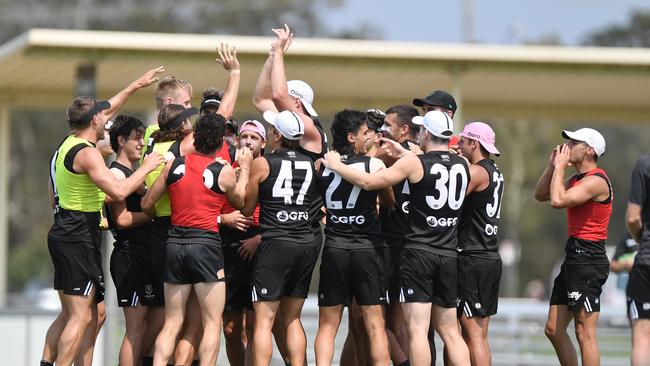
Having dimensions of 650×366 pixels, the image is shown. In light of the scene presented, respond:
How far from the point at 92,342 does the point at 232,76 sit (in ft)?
9.49

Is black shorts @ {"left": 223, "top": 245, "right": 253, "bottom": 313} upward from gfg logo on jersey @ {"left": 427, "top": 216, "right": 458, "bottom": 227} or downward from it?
downward

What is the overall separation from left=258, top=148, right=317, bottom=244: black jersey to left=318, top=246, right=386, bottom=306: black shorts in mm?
308

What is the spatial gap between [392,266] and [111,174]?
2887 mm

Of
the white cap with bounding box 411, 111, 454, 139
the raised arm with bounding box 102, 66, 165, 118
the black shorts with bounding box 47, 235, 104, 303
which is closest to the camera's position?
the white cap with bounding box 411, 111, 454, 139

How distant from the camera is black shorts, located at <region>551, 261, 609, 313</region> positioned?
11.4m

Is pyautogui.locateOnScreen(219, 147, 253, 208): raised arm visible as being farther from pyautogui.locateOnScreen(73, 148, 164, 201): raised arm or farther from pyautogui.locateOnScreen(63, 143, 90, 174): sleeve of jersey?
pyautogui.locateOnScreen(63, 143, 90, 174): sleeve of jersey

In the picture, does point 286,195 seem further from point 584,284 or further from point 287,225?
point 584,284

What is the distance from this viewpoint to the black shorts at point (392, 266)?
11329mm

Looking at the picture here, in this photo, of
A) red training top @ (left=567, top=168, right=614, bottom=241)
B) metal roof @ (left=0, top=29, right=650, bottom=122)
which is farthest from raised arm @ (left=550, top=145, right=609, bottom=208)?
metal roof @ (left=0, top=29, right=650, bottom=122)

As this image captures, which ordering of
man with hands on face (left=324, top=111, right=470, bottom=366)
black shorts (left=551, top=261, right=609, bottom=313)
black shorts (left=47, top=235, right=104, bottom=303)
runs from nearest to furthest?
man with hands on face (left=324, top=111, right=470, bottom=366)
black shorts (left=47, top=235, right=104, bottom=303)
black shorts (left=551, top=261, right=609, bottom=313)

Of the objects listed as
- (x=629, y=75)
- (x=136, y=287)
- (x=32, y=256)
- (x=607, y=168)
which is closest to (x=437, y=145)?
(x=136, y=287)

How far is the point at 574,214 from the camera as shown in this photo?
37.8 ft

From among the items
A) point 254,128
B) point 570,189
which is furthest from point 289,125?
point 570,189

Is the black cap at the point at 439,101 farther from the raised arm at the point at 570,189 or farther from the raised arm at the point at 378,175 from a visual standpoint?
the raised arm at the point at 570,189
